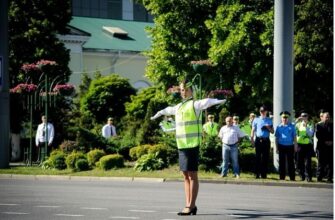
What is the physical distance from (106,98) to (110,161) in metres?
30.4

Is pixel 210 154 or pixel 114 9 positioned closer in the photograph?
pixel 210 154

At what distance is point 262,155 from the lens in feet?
82.2

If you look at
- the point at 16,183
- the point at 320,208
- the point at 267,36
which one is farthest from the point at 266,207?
the point at 267,36

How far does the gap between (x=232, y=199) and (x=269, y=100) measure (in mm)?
26946

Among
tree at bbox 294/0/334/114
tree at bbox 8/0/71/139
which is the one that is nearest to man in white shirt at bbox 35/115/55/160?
tree at bbox 294/0/334/114

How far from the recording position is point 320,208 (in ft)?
51.9

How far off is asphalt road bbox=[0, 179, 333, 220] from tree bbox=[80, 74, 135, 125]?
35.6m

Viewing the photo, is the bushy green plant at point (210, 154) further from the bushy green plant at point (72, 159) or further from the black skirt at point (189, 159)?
the black skirt at point (189, 159)

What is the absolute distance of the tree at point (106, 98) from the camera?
2317 inches

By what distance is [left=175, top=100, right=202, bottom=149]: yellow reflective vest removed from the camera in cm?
1407

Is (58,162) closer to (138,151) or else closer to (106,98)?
(138,151)

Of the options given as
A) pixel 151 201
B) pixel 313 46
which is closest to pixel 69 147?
pixel 313 46

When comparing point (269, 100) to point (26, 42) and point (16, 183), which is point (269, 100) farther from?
point (16, 183)

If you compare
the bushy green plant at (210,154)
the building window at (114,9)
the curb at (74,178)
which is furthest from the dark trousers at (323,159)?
the building window at (114,9)
